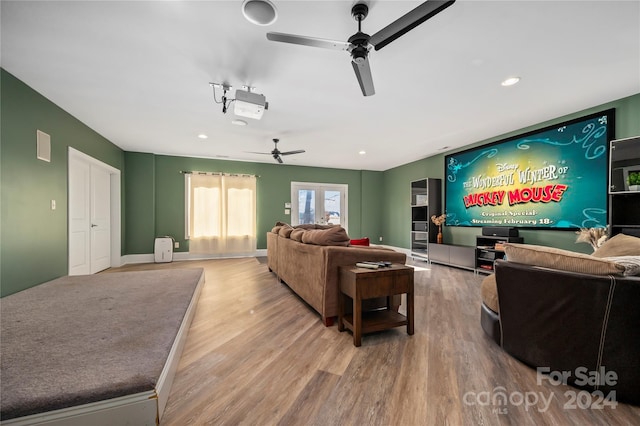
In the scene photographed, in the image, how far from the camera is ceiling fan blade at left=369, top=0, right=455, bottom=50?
4.86ft

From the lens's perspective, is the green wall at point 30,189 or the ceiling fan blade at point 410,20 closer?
the ceiling fan blade at point 410,20

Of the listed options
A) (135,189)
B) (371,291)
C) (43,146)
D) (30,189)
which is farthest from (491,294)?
(135,189)

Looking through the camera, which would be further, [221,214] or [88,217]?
[221,214]

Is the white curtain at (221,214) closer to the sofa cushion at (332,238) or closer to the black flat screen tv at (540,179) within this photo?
the sofa cushion at (332,238)

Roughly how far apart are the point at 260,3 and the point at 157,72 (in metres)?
1.58

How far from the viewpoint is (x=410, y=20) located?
5.30 feet

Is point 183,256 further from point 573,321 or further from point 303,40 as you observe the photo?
point 573,321

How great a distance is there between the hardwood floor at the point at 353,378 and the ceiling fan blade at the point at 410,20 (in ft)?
7.50

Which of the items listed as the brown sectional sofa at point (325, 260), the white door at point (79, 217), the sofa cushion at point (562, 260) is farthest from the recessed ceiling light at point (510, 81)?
the white door at point (79, 217)

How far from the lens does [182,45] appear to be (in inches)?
89.7

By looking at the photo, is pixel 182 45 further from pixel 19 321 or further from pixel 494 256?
pixel 494 256

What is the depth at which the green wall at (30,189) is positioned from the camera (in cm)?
266

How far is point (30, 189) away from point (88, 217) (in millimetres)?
1729

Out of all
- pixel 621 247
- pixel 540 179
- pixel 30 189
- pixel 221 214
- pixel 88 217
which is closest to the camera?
pixel 621 247
